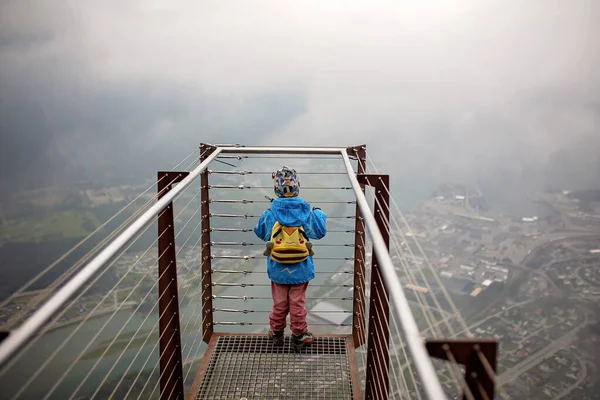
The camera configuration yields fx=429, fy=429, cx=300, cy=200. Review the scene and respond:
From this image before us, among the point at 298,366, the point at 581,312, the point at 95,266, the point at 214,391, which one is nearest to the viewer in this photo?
the point at 95,266

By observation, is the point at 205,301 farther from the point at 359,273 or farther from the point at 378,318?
the point at 378,318

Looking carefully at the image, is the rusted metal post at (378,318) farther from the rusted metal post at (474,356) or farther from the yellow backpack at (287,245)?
the rusted metal post at (474,356)

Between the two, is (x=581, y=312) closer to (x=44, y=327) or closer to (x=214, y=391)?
(x=214, y=391)

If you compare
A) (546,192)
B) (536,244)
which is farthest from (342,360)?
(546,192)

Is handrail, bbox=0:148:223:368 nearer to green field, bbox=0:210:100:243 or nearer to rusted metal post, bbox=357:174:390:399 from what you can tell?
rusted metal post, bbox=357:174:390:399

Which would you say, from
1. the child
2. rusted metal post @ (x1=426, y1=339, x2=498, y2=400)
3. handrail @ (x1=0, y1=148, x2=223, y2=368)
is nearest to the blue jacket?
the child
